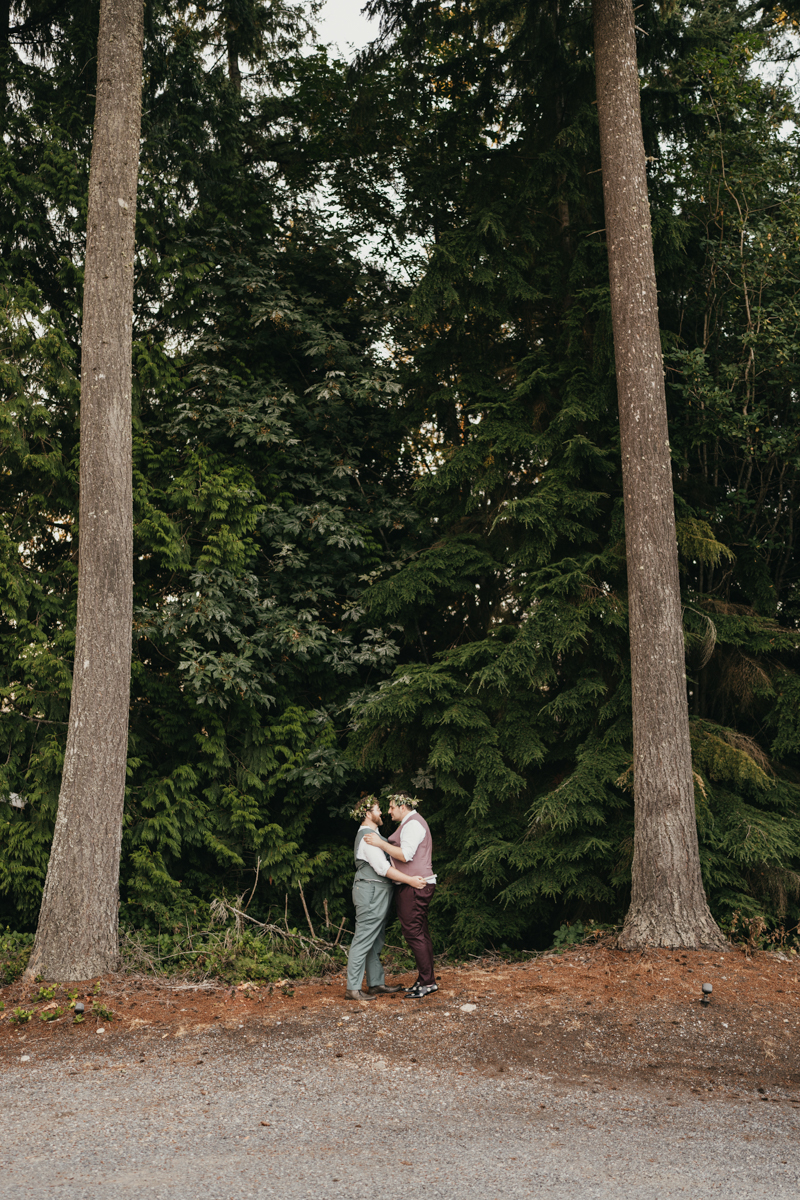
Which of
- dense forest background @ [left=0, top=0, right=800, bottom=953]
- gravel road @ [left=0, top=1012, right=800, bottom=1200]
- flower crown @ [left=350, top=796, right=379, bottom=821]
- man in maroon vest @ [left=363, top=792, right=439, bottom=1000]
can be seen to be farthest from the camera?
dense forest background @ [left=0, top=0, right=800, bottom=953]

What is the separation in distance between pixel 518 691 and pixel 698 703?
2.25 m

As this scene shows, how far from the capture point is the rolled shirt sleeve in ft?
21.1

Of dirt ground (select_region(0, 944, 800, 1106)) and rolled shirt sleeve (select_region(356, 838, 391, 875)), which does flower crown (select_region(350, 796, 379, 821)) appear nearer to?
rolled shirt sleeve (select_region(356, 838, 391, 875))

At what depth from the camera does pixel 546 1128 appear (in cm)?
430

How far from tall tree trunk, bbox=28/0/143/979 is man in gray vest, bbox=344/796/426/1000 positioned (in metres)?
2.12

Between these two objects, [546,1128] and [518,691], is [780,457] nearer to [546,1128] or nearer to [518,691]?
[518,691]

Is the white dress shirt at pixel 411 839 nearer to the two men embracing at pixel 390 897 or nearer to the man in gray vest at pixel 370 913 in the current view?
the two men embracing at pixel 390 897

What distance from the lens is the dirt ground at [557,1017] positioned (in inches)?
206

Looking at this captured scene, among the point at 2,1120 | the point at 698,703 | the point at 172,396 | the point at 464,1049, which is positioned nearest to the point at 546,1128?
the point at 464,1049

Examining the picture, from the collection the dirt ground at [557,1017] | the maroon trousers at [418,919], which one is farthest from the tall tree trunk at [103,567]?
the maroon trousers at [418,919]

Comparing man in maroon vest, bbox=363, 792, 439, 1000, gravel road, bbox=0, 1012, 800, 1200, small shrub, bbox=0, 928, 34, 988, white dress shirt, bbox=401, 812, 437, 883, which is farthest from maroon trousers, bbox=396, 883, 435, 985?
small shrub, bbox=0, 928, 34, 988

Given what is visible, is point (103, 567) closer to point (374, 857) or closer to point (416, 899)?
point (374, 857)

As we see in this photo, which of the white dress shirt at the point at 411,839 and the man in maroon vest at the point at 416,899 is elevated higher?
the white dress shirt at the point at 411,839

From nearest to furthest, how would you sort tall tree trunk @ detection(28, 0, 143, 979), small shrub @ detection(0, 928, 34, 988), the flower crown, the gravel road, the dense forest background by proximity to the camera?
the gravel road → the flower crown → tall tree trunk @ detection(28, 0, 143, 979) → small shrub @ detection(0, 928, 34, 988) → the dense forest background
